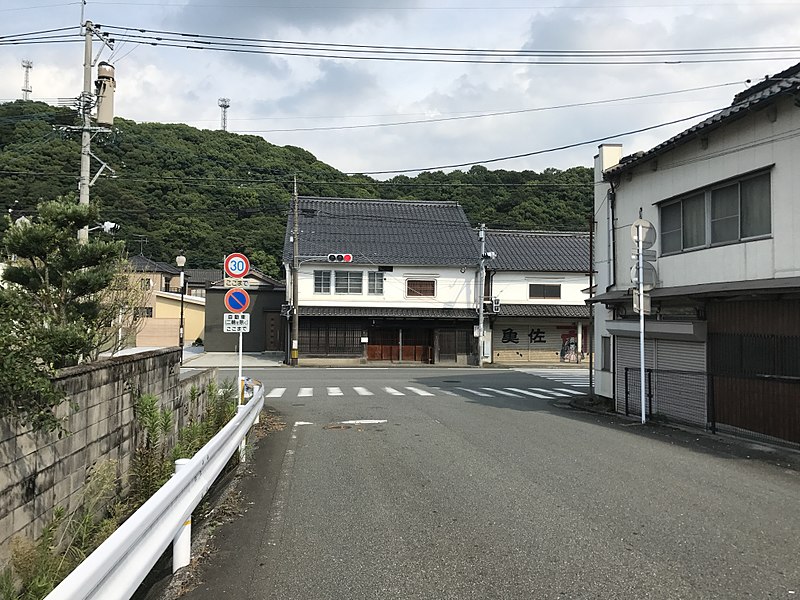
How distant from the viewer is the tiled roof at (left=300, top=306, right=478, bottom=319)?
37.3 m

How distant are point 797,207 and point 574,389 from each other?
14236mm

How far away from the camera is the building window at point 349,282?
127ft

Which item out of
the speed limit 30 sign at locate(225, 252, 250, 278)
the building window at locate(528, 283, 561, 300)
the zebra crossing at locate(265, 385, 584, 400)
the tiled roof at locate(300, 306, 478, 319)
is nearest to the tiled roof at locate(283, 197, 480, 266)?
the tiled roof at locate(300, 306, 478, 319)

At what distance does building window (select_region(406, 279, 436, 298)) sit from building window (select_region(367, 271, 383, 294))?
1696mm

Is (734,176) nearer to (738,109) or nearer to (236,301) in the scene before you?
(738,109)

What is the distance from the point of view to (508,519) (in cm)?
605

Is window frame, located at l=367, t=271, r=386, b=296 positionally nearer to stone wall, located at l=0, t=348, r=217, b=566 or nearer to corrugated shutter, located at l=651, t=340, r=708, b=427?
corrugated shutter, located at l=651, t=340, r=708, b=427

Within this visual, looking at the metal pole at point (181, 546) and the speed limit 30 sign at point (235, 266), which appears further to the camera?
the speed limit 30 sign at point (235, 266)

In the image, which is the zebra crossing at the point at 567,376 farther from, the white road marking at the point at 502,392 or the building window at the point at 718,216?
the building window at the point at 718,216

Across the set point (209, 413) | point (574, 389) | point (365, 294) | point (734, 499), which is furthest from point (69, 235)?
point (365, 294)

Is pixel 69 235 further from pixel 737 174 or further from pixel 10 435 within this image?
pixel 737 174

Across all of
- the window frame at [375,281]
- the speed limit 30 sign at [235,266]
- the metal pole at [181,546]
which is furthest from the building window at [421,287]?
the metal pole at [181,546]

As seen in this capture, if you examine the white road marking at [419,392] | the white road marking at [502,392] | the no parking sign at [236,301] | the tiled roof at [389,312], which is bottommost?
the white road marking at [502,392]

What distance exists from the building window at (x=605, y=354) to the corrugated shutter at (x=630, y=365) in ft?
3.47
